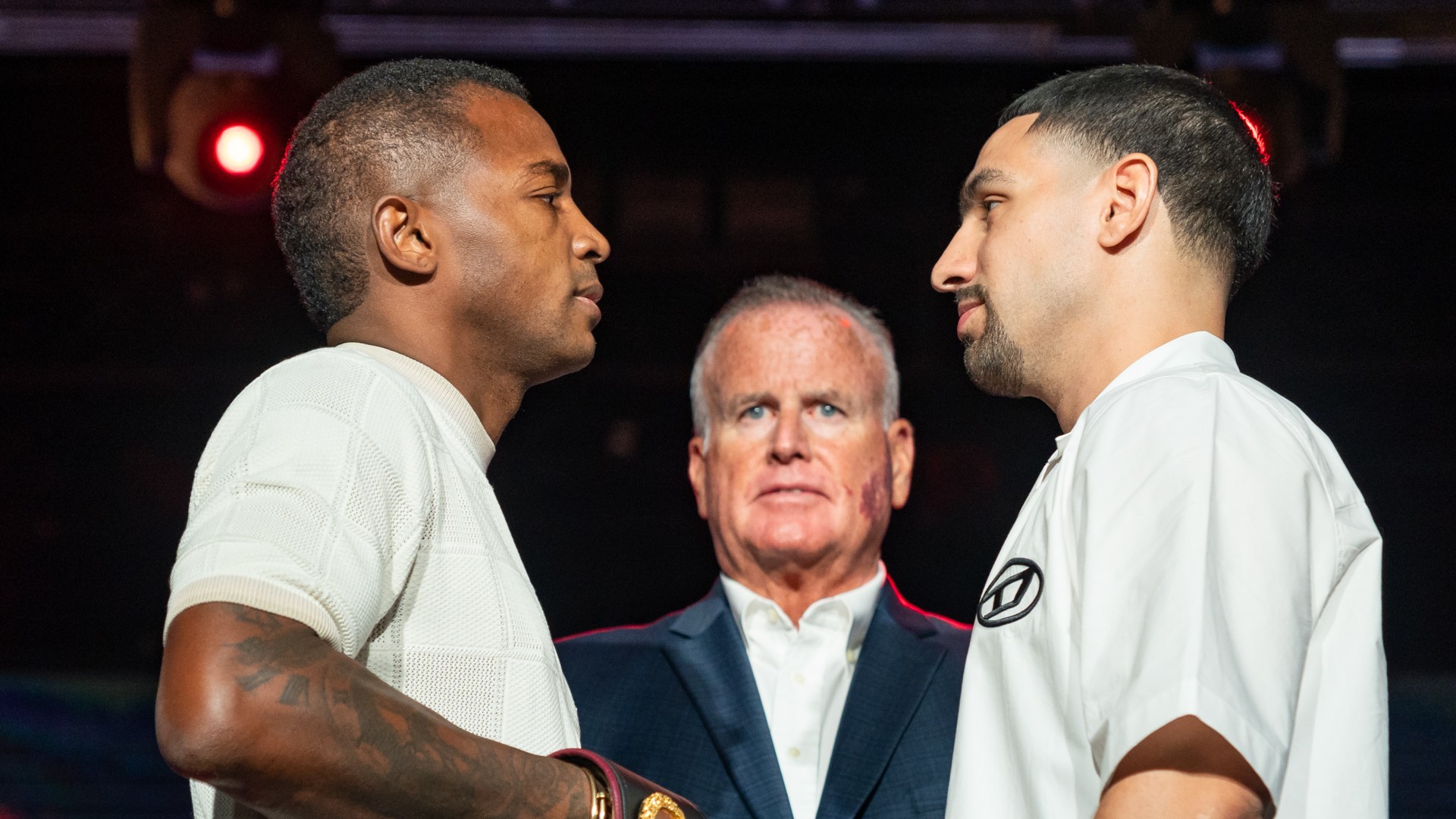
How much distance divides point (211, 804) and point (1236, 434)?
111 centimetres

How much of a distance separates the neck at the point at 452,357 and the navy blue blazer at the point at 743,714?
92cm

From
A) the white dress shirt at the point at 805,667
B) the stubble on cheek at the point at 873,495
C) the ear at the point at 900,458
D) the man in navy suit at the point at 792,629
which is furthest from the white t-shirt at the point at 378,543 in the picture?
the ear at the point at 900,458

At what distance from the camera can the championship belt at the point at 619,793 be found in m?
1.31

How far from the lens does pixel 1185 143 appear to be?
1.69 m

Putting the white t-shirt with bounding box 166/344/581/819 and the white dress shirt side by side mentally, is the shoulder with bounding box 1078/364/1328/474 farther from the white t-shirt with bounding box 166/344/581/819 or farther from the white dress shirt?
the white dress shirt

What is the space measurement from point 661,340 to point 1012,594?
11.4 ft

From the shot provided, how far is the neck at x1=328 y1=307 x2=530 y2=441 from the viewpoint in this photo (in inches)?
64.7

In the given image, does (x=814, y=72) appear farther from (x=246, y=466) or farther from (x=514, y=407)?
(x=246, y=466)

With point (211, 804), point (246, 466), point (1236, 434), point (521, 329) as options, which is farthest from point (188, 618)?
point (1236, 434)

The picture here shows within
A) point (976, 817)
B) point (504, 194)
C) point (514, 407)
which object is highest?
point (504, 194)

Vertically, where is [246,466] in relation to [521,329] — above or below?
below

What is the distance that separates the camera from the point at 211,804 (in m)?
1.41

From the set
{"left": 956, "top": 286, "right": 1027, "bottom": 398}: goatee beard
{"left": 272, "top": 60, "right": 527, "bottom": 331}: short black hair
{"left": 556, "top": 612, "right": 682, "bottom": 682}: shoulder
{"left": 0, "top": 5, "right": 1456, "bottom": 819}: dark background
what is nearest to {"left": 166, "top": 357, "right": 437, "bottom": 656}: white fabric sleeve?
{"left": 272, "top": 60, "right": 527, "bottom": 331}: short black hair

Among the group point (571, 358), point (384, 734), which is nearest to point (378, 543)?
point (384, 734)
